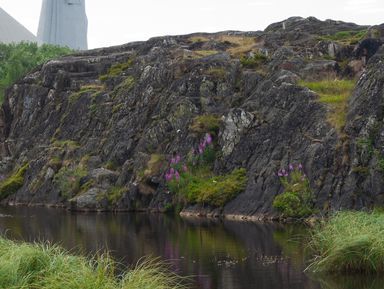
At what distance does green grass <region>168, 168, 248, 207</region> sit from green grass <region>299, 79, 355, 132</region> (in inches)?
314

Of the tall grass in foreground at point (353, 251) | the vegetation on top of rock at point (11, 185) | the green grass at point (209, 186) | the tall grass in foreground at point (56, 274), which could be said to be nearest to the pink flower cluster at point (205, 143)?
the green grass at point (209, 186)

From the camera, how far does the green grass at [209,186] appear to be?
5053 cm

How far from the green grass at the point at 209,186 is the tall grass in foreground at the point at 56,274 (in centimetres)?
3152

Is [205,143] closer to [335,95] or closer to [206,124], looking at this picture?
[206,124]

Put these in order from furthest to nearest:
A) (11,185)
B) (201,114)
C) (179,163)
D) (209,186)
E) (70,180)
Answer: (11,185) < (70,180) < (201,114) < (179,163) < (209,186)

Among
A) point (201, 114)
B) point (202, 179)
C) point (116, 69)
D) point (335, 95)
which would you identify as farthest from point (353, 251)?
point (116, 69)

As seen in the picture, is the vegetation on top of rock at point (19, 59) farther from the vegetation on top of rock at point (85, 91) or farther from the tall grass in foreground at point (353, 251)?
the tall grass in foreground at point (353, 251)

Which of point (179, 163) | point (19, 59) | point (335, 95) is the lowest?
point (179, 163)

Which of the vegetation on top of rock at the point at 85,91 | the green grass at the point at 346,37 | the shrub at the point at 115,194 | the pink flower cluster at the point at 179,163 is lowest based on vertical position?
the shrub at the point at 115,194

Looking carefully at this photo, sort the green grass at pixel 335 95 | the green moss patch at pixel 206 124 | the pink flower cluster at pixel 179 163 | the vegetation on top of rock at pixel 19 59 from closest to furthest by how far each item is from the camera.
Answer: the green grass at pixel 335 95 < the pink flower cluster at pixel 179 163 < the green moss patch at pixel 206 124 < the vegetation on top of rock at pixel 19 59

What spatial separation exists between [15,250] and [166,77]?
52.5 metres

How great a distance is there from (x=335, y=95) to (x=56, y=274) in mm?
39870

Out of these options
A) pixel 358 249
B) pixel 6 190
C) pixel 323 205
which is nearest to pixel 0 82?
pixel 6 190

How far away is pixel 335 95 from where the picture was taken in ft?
177
